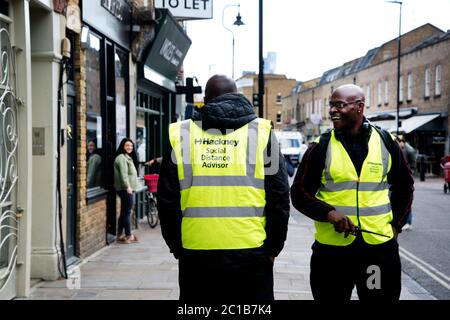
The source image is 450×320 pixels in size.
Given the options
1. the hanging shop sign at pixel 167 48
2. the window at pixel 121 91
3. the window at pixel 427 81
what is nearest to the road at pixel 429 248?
the hanging shop sign at pixel 167 48

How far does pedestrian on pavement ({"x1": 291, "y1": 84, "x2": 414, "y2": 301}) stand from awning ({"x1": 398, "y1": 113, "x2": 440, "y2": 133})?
3146 centimetres

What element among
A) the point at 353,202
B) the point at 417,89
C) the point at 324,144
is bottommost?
the point at 353,202

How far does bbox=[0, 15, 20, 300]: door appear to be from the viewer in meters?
5.55

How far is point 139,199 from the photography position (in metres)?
12.4

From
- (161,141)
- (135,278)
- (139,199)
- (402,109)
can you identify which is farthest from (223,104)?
(402,109)

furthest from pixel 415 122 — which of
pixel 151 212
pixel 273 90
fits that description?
pixel 273 90

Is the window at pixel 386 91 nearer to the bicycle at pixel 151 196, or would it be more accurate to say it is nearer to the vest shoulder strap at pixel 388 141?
the bicycle at pixel 151 196

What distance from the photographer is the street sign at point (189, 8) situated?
13445mm

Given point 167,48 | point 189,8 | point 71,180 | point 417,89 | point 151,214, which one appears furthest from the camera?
point 417,89

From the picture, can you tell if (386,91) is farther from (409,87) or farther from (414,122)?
(414,122)

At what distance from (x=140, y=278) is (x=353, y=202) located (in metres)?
3.93

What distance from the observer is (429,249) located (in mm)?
9664

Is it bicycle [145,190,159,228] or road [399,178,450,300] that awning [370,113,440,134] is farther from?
bicycle [145,190,159,228]

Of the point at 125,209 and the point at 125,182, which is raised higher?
the point at 125,182
